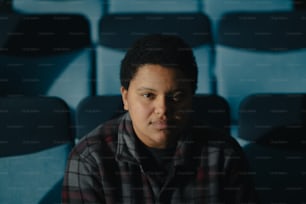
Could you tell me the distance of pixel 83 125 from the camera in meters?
0.68

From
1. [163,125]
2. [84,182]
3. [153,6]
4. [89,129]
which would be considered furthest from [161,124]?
[153,6]

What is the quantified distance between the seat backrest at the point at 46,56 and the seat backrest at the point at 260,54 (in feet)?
0.92

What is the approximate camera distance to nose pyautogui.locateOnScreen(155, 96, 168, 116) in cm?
47

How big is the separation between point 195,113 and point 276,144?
5.0 inches

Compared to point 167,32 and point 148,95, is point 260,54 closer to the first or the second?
point 167,32

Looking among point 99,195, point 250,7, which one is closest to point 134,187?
point 99,195

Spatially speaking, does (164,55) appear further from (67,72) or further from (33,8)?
(33,8)

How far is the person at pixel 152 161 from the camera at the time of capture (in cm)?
50

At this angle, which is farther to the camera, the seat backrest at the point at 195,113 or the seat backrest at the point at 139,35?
the seat backrest at the point at 139,35

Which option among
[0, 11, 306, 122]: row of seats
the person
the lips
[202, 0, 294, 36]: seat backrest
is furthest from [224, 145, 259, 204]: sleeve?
[202, 0, 294, 36]: seat backrest

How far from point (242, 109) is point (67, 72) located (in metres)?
0.42

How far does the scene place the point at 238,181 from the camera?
0.53 meters

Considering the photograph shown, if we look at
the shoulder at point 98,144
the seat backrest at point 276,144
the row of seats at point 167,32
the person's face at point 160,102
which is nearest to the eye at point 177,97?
the person's face at point 160,102

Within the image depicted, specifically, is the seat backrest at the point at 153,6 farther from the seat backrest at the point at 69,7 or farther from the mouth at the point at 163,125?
the mouth at the point at 163,125
